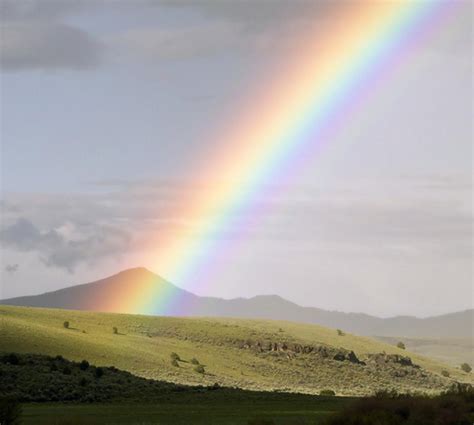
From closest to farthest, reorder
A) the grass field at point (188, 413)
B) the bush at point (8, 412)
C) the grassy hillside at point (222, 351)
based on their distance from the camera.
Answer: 1. the bush at point (8, 412)
2. the grass field at point (188, 413)
3. the grassy hillside at point (222, 351)

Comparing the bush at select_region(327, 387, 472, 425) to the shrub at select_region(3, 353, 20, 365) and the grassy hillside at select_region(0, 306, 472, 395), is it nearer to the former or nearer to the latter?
the shrub at select_region(3, 353, 20, 365)

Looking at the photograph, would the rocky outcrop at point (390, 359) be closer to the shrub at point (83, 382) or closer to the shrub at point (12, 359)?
the shrub at point (12, 359)

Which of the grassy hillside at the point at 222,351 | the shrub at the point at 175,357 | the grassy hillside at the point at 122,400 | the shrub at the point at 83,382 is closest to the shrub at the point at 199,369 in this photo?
the grassy hillside at the point at 222,351

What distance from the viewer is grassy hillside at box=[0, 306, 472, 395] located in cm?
11425

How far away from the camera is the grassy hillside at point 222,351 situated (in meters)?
114

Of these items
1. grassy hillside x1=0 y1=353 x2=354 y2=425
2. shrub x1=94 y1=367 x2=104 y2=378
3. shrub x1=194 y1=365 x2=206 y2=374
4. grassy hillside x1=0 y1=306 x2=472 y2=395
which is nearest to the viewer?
grassy hillside x1=0 y1=353 x2=354 y2=425

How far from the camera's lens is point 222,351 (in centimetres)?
14788

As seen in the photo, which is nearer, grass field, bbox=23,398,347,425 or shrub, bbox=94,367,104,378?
grass field, bbox=23,398,347,425

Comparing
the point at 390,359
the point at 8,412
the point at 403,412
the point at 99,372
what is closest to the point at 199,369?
the point at 99,372

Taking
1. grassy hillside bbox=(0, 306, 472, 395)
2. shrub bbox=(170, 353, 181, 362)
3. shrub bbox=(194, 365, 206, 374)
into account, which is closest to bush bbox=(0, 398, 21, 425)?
grassy hillside bbox=(0, 306, 472, 395)

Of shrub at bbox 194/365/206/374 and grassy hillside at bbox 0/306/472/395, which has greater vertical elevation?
grassy hillside at bbox 0/306/472/395

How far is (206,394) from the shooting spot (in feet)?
249

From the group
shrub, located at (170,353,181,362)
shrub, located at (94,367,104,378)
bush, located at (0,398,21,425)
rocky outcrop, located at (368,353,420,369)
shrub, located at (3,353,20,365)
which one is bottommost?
bush, located at (0,398,21,425)

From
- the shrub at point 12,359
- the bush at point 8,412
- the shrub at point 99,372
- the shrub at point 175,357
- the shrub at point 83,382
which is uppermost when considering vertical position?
the shrub at point 175,357
